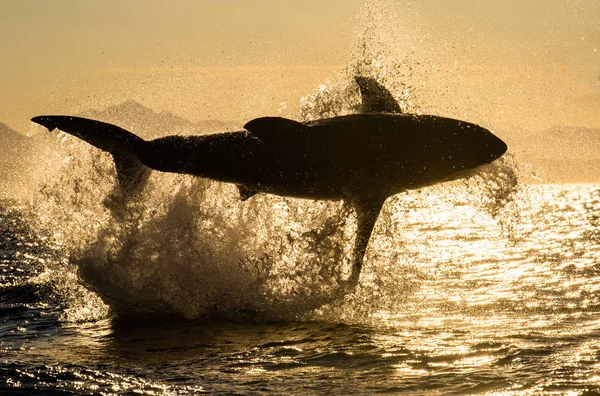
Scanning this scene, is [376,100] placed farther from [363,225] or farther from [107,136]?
[107,136]

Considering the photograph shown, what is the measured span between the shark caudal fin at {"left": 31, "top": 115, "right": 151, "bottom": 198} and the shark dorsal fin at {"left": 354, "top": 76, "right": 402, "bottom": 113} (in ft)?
17.4

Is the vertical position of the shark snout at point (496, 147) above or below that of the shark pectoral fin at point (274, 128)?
below

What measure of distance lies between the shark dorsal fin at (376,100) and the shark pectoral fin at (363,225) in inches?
81.4

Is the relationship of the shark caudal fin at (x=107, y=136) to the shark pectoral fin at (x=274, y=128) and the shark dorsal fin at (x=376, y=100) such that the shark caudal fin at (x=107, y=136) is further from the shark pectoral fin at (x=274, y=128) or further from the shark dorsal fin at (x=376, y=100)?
the shark dorsal fin at (x=376, y=100)

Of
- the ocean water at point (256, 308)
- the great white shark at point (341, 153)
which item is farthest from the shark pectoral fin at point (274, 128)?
the ocean water at point (256, 308)

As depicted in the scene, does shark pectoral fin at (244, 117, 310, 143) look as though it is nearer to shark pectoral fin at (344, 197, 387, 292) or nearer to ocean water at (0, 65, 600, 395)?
shark pectoral fin at (344, 197, 387, 292)

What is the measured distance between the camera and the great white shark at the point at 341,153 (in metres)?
15.6

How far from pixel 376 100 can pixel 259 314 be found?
6213mm

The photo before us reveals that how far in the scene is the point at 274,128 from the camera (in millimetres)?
15117

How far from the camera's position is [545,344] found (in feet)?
50.4

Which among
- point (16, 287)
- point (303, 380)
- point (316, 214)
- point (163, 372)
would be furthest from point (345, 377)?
point (16, 287)

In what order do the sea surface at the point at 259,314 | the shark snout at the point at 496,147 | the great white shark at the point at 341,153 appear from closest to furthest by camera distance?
the sea surface at the point at 259,314, the great white shark at the point at 341,153, the shark snout at the point at 496,147

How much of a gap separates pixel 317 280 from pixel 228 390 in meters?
7.98

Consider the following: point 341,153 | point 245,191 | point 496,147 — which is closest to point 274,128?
point 341,153
